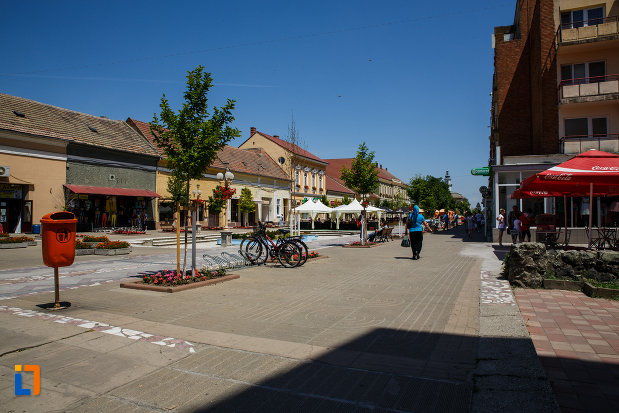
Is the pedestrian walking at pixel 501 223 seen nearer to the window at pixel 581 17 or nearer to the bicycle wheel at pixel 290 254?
the window at pixel 581 17

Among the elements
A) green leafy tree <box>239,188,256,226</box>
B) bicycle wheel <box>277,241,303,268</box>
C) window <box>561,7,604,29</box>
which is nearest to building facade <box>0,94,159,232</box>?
green leafy tree <box>239,188,256,226</box>

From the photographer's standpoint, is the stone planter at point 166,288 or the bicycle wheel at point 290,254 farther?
the bicycle wheel at point 290,254

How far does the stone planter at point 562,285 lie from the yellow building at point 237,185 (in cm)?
2596

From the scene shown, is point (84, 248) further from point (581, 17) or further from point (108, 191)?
point (581, 17)

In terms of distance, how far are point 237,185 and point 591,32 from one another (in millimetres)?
30479

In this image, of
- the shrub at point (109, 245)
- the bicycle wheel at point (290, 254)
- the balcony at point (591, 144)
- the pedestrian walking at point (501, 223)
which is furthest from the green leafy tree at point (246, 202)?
the bicycle wheel at point (290, 254)

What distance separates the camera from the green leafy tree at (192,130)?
835 centimetres

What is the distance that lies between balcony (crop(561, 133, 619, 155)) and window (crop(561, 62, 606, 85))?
3167mm

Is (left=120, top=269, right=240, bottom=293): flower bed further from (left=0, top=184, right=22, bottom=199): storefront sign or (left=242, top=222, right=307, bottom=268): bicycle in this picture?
(left=0, top=184, right=22, bottom=199): storefront sign

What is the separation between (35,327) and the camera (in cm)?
514

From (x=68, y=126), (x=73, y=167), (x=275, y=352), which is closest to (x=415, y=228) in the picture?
(x=275, y=352)

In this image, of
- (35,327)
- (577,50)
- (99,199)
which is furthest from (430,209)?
(35,327)

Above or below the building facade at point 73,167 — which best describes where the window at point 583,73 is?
above

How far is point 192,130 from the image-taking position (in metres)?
8.45
